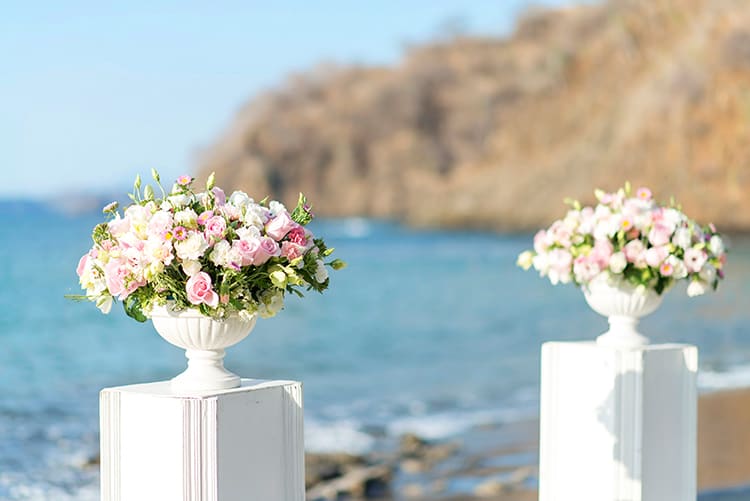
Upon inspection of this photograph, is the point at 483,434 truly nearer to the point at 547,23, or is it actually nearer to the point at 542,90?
the point at 542,90

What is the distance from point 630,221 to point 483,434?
18.4ft

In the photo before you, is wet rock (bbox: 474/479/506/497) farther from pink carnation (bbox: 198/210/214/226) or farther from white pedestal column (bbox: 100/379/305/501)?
pink carnation (bbox: 198/210/214/226)

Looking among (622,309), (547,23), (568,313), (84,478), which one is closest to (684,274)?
(622,309)

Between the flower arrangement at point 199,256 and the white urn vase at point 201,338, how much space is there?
0.03 meters

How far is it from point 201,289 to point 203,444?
1.24ft

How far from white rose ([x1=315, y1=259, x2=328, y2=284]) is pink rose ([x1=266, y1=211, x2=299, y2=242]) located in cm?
14

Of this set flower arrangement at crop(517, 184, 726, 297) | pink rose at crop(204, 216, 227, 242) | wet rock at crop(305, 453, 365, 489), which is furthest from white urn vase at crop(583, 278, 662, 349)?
wet rock at crop(305, 453, 365, 489)

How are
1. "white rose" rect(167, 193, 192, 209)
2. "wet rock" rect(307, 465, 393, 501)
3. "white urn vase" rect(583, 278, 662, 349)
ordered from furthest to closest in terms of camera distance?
1. "wet rock" rect(307, 465, 393, 501)
2. "white urn vase" rect(583, 278, 662, 349)
3. "white rose" rect(167, 193, 192, 209)

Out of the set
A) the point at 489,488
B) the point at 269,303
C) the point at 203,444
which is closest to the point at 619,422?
the point at 269,303

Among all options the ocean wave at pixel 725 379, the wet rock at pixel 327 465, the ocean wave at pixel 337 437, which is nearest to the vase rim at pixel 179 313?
the wet rock at pixel 327 465

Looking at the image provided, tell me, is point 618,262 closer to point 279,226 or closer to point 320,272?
point 320,272

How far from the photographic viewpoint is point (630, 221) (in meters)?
4.19

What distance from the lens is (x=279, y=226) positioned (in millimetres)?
2832

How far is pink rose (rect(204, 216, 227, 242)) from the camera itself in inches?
109
